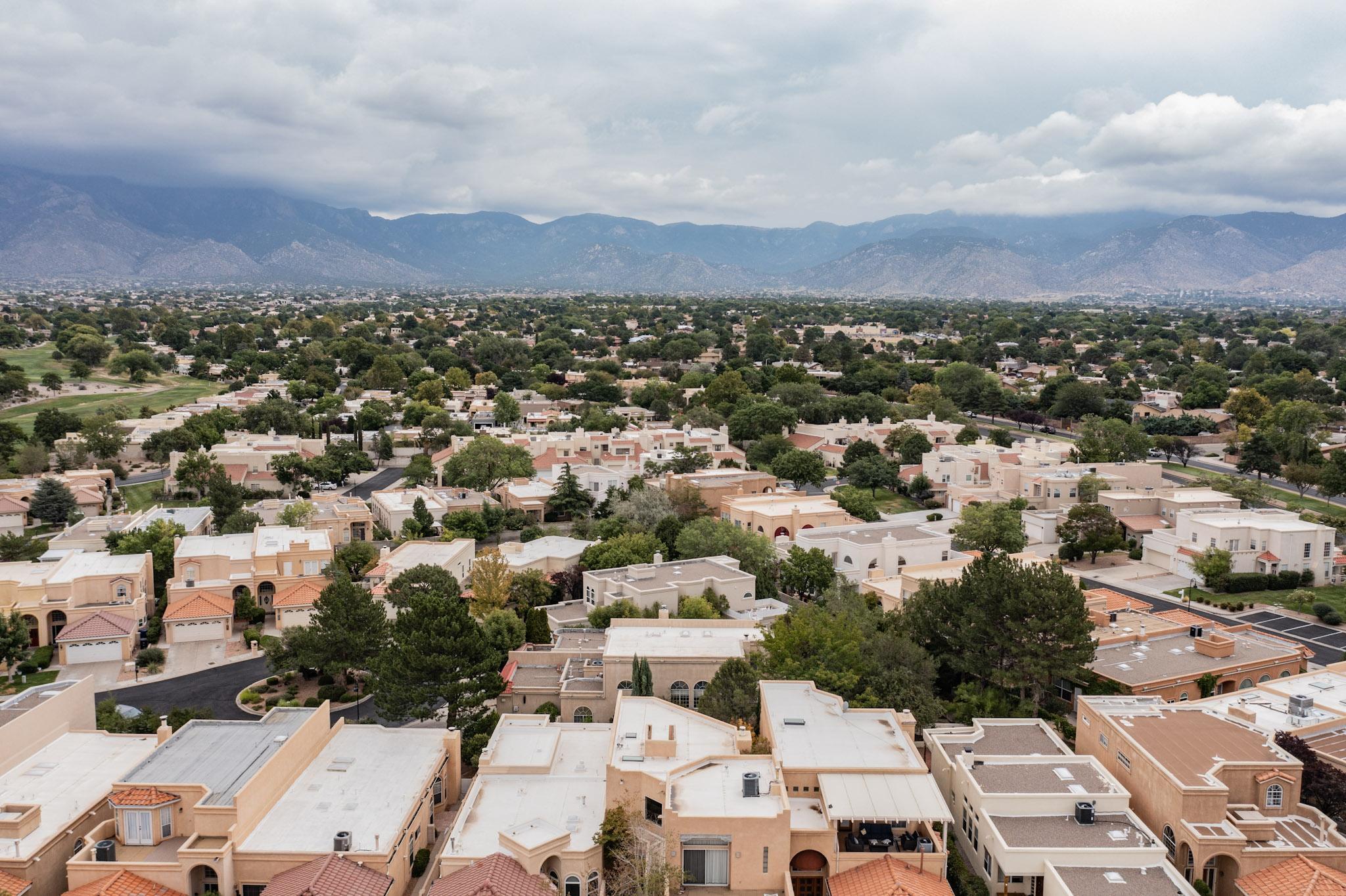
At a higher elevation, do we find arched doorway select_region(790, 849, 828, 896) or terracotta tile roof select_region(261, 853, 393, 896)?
terracotta tile roof select_region(261, 853, 393, 896)

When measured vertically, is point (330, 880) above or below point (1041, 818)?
above

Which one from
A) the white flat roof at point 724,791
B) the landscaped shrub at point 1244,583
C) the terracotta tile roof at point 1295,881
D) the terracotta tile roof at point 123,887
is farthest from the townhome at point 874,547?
the terracotta tile roof at point 123,887

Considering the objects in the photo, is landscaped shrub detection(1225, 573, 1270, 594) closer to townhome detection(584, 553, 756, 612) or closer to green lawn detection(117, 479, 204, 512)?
townhome detection(584, 553, 756, 612)

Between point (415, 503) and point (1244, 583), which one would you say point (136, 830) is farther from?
point (1244, 583)

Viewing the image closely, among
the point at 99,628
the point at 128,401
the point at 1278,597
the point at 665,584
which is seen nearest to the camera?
the point at 99,628

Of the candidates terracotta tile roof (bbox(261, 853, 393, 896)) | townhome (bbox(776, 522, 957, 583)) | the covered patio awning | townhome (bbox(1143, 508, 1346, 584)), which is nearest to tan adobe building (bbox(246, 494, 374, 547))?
townhome (bbox(776, 522, 957, 583))

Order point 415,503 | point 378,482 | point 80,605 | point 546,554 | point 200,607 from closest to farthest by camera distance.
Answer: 1. point 80,605
2. point 200,607
3. point 546,554
4. point 415,503
5. point 378,482

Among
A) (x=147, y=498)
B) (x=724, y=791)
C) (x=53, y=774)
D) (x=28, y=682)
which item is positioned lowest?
(x=28, y=682)

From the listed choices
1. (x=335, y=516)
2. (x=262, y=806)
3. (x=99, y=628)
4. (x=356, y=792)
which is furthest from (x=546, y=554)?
(x=262, y=806)
